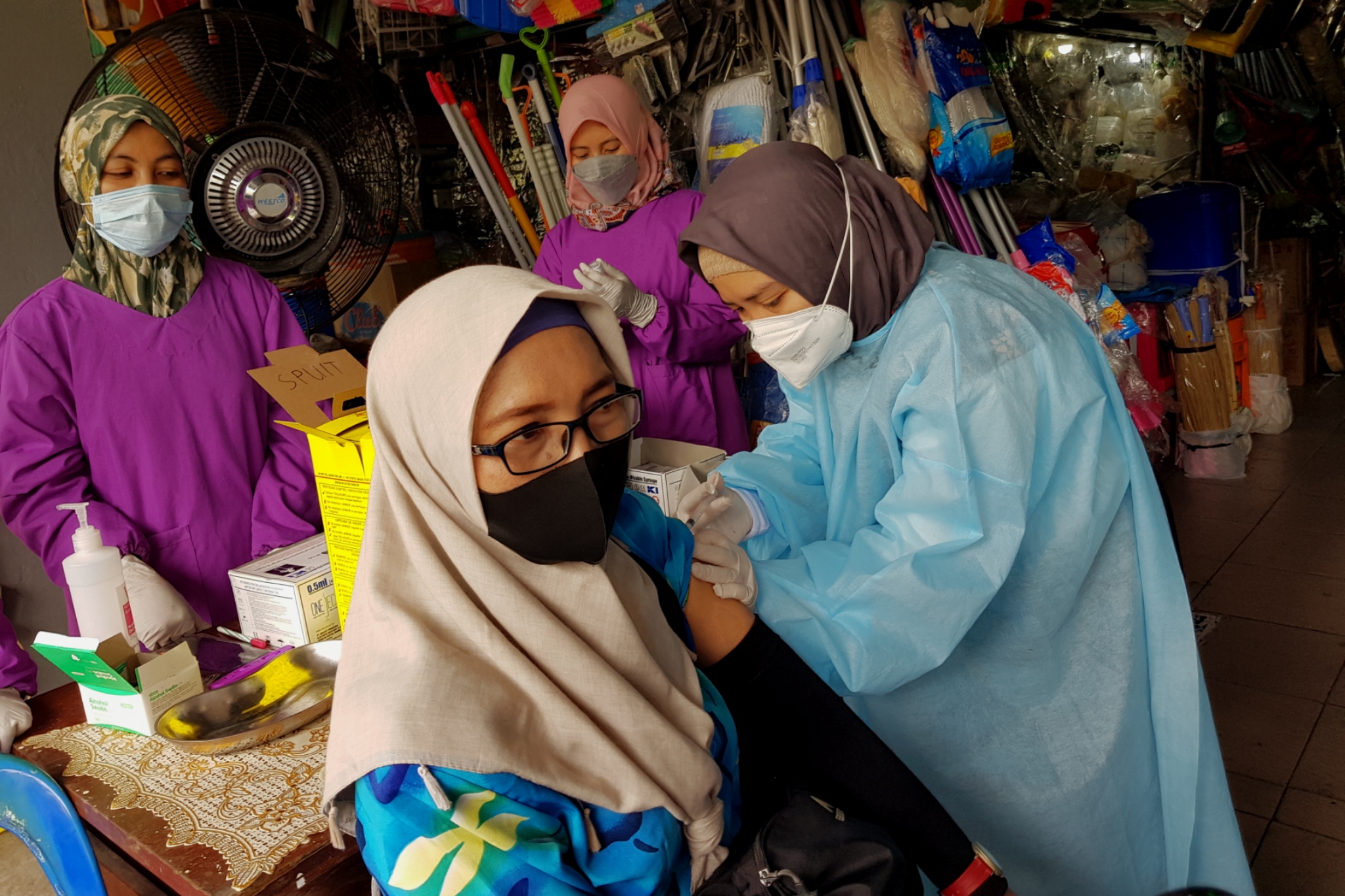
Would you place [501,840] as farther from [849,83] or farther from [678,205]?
[849,83]

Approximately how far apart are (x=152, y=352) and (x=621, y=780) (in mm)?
1558

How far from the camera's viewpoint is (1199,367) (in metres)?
4.50

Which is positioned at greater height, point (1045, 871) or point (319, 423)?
point (319, 423)

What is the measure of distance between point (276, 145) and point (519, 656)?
5.34 feet

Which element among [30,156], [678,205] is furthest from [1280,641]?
[30,156]

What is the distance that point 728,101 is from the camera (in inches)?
107

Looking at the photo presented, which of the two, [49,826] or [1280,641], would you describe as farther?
[1280,641]

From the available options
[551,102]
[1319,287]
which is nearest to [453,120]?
[551,102]

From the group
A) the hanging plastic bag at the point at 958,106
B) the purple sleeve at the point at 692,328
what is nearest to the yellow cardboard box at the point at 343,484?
the purple sleeve at the point at 692,328

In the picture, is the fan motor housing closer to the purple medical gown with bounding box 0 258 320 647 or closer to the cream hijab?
the purple medical gown with bounding box 0 258 320 647

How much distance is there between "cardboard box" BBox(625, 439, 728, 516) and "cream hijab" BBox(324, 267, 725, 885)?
1.84 ft

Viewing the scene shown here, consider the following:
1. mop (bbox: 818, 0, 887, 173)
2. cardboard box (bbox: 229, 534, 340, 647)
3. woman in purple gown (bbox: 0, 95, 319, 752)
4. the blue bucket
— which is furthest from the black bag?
the blue bucket

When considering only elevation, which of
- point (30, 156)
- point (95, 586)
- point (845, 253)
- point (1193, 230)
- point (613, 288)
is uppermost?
point (30, 156)

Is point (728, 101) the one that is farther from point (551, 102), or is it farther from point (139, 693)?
point (139, 693)
